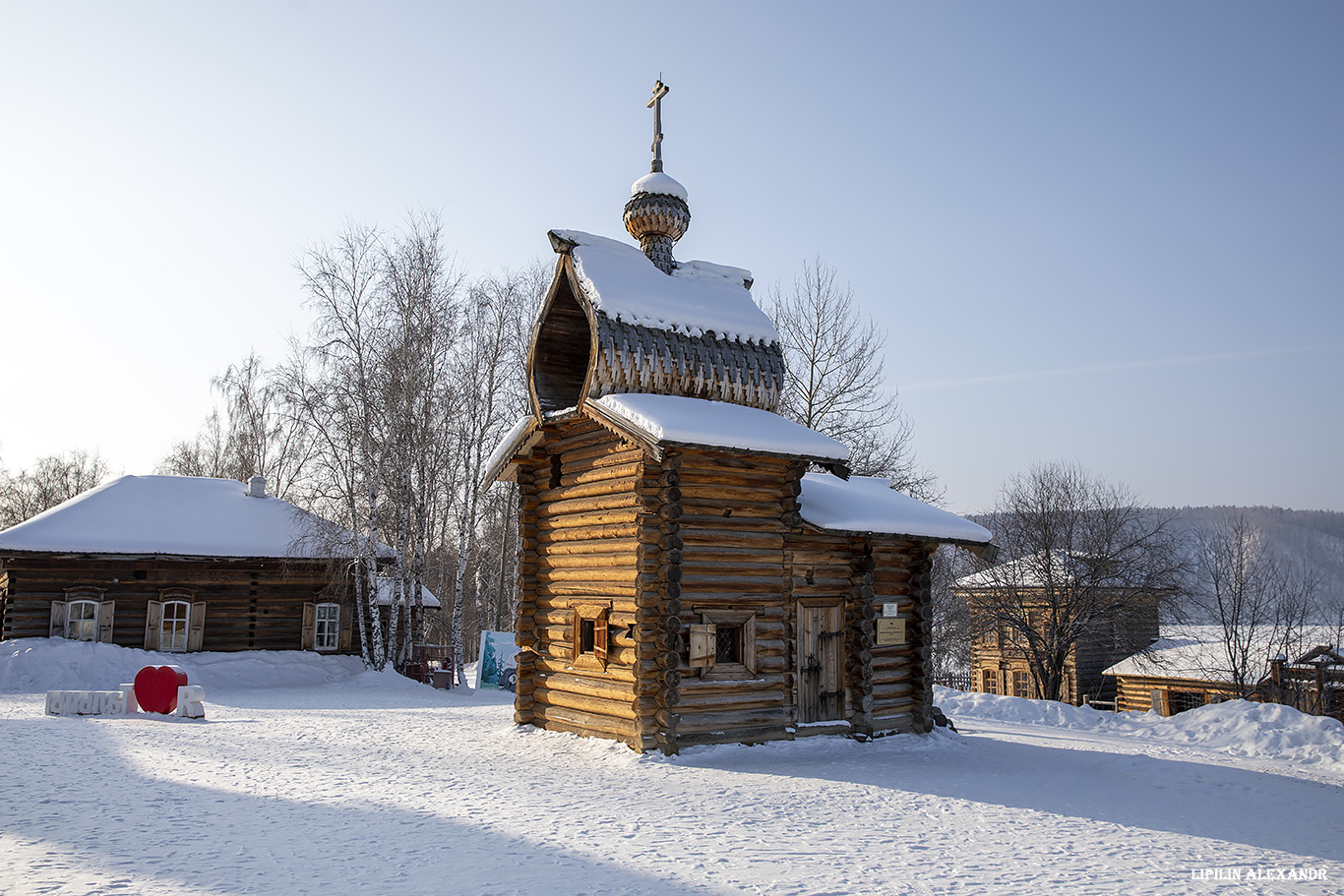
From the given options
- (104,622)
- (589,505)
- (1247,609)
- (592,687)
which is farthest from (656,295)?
(1247,609)

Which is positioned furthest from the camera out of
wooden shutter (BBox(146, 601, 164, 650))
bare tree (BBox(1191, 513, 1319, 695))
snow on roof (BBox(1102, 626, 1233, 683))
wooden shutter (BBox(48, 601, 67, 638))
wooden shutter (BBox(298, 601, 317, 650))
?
snow on roof (BBox(1102, 626, 1233, 683))

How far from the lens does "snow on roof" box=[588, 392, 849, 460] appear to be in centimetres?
1173

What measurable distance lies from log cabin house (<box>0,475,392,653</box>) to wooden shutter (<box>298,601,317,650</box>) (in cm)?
3

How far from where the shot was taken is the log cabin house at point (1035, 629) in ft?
98.2

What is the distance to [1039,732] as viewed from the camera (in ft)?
56.3

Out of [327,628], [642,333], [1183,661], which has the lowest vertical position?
[1183,661]

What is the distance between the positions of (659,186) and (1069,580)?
21690 mm

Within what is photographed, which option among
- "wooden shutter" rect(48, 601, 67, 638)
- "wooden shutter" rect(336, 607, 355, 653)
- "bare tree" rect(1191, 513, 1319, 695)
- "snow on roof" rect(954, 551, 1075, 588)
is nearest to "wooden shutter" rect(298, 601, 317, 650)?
"wooden shutter" rect(336, 607, 355, 653)

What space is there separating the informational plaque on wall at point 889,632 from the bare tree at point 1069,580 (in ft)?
51.2

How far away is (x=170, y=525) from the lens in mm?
24000

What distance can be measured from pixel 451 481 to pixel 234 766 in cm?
1672

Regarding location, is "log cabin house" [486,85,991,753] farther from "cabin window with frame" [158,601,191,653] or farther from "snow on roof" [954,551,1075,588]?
"snow on roof" [954,551,1075,588]

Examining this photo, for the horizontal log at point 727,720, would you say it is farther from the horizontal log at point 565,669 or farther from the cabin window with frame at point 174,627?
the cabin window with frame at point 174,627

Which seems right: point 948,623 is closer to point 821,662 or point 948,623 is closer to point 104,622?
point 821,662
